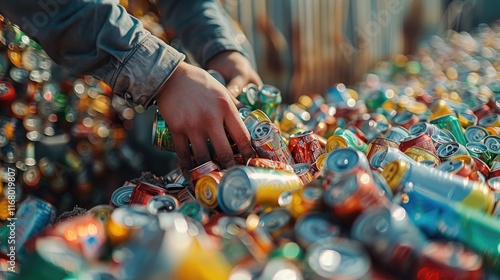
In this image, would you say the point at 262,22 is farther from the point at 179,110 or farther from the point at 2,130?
the point at 179,110

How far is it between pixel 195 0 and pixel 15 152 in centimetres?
111

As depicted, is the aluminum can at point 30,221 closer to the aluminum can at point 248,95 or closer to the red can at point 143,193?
the red can at point 143,193

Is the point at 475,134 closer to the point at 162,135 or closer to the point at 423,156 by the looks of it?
the point at 423,156

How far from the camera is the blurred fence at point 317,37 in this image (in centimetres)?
412

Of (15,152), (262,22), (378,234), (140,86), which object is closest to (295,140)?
(140,86)

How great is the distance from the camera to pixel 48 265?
95 cm

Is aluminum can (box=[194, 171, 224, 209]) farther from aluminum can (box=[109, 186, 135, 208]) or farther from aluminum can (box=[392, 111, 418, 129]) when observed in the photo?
aluminum can (box=[392, 111, 418, 129])

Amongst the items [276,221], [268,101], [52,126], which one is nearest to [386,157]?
[276,221]

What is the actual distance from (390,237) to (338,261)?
13cm

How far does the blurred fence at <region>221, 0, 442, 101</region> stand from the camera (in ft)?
13.5

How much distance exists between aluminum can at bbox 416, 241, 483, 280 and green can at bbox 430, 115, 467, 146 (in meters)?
1.04

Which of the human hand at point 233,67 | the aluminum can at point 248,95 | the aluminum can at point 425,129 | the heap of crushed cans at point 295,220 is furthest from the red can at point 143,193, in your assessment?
the aluminum can at point 425,129

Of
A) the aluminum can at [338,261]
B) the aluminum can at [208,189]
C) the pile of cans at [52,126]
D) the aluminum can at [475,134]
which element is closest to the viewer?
the aluminum can at [338,261]

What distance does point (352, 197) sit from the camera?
3.49ft
